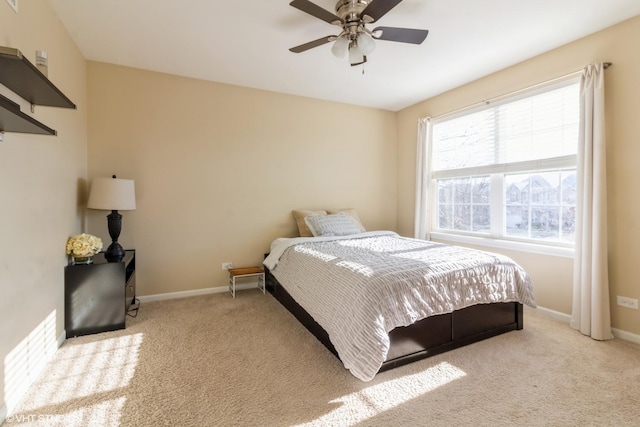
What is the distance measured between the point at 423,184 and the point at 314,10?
2881 millimetres

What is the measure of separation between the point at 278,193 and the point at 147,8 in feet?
7.52

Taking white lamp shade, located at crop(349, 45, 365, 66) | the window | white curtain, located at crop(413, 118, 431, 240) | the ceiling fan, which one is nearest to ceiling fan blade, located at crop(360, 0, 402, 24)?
the ceiling fan

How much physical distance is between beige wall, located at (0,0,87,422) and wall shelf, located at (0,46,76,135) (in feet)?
0.73

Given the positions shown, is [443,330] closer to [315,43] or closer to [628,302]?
[628,302]

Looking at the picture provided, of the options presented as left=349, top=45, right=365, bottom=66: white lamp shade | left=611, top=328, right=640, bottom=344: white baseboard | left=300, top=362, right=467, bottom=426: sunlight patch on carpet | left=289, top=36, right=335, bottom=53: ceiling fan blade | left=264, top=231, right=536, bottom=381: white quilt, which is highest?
left=289, top=36, right=335, bottom=53: ceiling fan blade

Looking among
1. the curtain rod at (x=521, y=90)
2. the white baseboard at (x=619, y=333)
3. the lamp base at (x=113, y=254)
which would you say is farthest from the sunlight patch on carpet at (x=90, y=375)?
the curtain rod at (x=521, y=90)

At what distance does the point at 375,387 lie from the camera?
5.97ft

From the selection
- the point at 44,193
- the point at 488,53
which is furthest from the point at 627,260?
the point at 44,193

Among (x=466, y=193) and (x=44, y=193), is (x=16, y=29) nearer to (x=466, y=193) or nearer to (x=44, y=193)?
(x=44, y=193)

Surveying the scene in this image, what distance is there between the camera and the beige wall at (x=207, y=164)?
3223 millimetres

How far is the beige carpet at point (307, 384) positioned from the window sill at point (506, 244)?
710mm

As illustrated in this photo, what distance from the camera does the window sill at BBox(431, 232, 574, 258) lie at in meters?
2.85

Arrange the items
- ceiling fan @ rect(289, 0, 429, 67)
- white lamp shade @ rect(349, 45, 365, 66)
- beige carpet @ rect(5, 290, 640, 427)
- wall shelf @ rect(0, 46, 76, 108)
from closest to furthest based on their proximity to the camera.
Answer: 1. wall shelf @ rect(0, 46, 76, 108)
2. beige carpet @ rect(5, 290, 640, 427)
3. ceiling fan @ rect(289, 0, 429, 67)
4. white lamp shade @ rect(349, 45, 365, 66)

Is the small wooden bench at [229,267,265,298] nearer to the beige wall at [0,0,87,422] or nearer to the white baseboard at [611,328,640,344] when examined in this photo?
the beige wall at [0,0,87,422]
